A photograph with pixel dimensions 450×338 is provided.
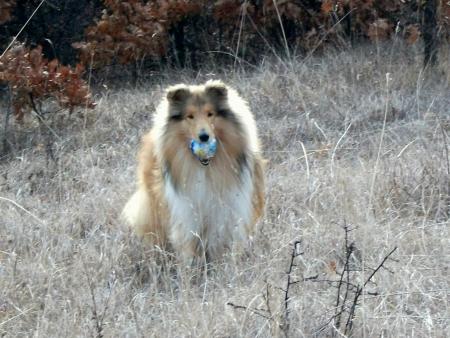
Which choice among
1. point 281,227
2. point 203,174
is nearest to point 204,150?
point 203,174

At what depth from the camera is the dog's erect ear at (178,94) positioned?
556 centimetres

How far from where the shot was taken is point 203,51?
34.2 ft

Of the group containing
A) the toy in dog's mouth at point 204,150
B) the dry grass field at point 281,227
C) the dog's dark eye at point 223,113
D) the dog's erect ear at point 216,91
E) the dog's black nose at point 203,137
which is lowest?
the dry grass field at point 281,227

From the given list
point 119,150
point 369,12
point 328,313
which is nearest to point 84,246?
point 328,313

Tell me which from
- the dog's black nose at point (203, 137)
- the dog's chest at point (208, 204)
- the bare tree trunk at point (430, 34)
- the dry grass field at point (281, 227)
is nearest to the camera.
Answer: the dry grass field at point (281, 227)

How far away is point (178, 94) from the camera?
557cm

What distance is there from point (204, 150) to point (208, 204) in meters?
0.38

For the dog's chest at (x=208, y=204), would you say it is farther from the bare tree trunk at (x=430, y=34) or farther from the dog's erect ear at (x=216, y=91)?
the bare tree trunk at (x=430, y=34)

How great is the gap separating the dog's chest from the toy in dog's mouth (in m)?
0.12

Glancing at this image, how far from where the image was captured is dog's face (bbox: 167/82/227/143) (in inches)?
217

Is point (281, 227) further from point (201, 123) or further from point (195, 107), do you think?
point (195, 107)

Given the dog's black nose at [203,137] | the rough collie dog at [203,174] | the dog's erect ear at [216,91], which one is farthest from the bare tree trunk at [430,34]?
the dog's black nose at [203,137]

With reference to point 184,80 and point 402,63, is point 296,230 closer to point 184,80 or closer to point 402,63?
point 402,63

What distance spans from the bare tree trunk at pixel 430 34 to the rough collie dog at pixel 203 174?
334 centimetres
